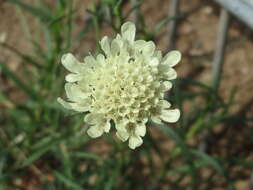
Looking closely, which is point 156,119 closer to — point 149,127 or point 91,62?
point 91,62

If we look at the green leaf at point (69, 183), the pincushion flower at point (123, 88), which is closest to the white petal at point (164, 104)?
the pincushion flower at point (123, 88)

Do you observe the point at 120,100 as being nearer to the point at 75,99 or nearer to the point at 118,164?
the point at 75,99

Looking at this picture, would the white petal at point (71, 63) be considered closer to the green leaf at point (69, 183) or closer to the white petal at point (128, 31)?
the white petal at point (128, 31)

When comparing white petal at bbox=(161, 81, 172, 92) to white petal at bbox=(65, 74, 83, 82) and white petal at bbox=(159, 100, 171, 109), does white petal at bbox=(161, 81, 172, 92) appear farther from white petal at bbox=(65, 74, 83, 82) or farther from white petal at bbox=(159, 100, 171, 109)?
white petal at bbox=(65, 74, 83, 82)

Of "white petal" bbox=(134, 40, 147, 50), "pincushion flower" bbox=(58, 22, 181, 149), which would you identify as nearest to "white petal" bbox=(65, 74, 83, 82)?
"pincushion flower" bbox=(58, 22, 181, 149)

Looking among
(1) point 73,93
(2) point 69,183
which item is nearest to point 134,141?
(1) point 73,93

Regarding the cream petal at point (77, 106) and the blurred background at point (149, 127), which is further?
the blurred background at point (149, 127)

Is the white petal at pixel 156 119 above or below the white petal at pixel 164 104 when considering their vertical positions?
below

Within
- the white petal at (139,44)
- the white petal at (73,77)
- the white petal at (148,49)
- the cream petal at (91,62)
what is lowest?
the white petal at (73,77)
